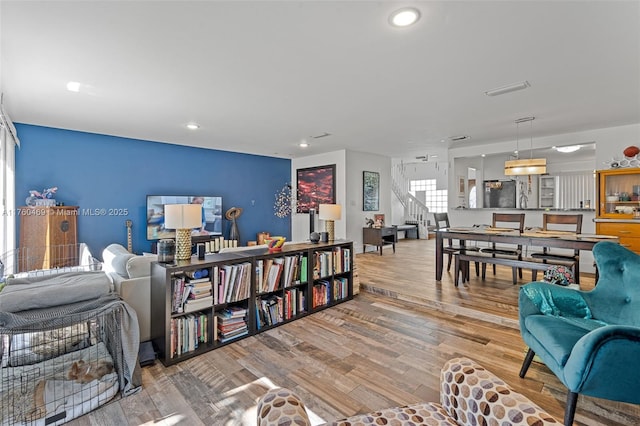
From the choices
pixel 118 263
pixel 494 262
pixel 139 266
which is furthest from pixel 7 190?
pixel 494 262

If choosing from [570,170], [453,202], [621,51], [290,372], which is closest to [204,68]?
[290,372]

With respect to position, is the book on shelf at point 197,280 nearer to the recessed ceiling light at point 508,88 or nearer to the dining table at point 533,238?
the dining table at point 533,238

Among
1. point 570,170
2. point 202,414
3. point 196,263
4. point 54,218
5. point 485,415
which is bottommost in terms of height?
point 202,414

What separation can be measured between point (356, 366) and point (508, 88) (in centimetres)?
309

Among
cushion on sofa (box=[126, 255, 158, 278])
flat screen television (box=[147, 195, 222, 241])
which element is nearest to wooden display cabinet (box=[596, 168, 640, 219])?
cushion on sofa (box=[126, 255, 158, 278])

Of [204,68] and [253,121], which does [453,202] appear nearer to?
[253,121]

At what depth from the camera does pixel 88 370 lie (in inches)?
80.6

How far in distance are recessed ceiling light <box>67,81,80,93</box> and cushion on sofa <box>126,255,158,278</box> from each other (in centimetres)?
185

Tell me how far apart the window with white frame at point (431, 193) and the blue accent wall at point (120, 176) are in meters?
6.73

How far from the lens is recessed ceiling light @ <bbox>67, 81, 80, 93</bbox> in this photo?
9.71 feet

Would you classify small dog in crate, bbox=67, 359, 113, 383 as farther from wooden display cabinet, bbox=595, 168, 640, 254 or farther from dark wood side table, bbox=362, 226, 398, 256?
wooden display cabinet, bbox=595, 168, 640, 254

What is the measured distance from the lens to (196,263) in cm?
254

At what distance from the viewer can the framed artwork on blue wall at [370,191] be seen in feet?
23.6

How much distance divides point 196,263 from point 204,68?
5.63 ft
